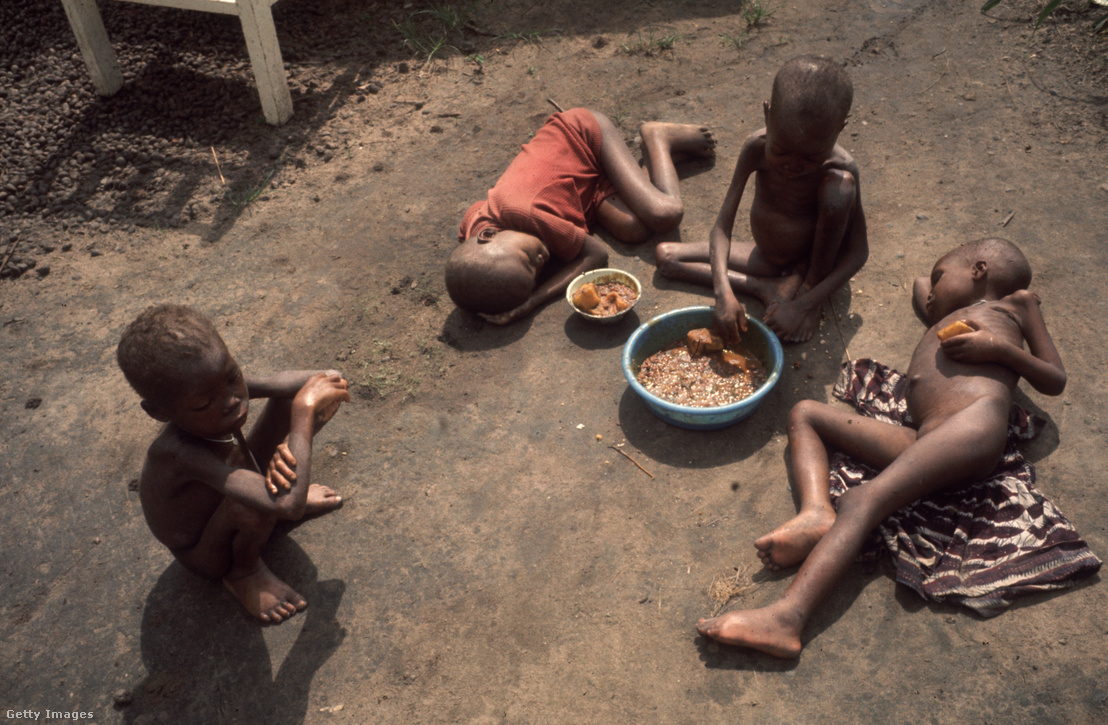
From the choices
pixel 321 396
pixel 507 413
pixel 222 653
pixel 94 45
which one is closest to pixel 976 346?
pixel 507 413

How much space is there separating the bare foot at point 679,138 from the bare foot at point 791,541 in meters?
2.45

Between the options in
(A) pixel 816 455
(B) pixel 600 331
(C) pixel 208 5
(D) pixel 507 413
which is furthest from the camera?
(C) pixel 208 5

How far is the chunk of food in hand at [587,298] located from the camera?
3.49m

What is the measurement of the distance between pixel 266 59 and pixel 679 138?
105 inches

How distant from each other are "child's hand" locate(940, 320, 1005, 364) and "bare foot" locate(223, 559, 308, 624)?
2.53 m

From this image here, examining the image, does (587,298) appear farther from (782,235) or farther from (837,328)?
(837,328)

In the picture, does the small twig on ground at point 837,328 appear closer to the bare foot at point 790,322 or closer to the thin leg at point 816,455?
the bare foot at point 790,322

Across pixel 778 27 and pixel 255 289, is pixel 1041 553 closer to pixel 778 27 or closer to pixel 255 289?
pixel 255 289

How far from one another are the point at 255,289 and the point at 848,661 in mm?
3255

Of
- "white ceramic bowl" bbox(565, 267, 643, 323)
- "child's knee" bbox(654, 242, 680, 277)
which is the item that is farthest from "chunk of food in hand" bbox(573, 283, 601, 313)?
"child's knee" bbox(654, 242, 680, 277)

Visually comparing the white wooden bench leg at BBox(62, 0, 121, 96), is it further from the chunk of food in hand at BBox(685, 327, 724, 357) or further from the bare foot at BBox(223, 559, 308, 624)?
the bare foot at BBox(223, 559, 308, 624)

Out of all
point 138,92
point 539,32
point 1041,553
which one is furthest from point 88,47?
point 1041,553

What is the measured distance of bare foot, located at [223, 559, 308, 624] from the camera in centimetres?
257

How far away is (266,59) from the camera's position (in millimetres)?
4703
